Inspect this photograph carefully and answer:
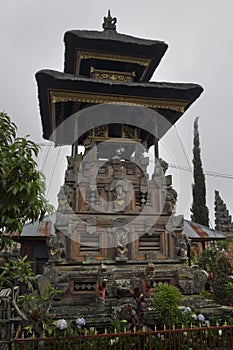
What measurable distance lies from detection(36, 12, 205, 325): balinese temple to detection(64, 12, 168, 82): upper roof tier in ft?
0.12

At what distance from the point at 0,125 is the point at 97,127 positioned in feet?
23.7

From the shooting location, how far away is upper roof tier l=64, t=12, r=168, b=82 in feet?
38.1

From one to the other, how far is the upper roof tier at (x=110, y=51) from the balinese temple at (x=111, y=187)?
36mm

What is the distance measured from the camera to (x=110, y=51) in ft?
39.4

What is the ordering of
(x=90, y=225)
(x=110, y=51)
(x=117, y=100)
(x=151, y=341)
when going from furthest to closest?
(x=110, y=51) < (x=117, y=100) < (x=90, y=225) < (x=151, y=341)

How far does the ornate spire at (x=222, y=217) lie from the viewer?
96.7 feet

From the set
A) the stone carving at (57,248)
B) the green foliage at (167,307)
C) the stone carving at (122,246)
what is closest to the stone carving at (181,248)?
the stone carving at (122,246)

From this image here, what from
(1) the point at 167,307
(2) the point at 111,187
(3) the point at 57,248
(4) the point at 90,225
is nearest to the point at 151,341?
(1) the point at 167,307

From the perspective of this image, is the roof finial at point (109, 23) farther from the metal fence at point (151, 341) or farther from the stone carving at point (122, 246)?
the metal fence at point (151, 341)

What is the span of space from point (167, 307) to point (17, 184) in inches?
191

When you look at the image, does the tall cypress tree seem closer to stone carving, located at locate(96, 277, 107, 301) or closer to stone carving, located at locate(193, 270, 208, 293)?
stone carving, located at locate(193, 270, 208, 293)

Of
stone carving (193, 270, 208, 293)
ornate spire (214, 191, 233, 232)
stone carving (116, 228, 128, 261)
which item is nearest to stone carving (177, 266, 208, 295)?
stone carving (193, 270, 208, 293)

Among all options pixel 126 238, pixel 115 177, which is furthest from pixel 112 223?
pixel 115 177

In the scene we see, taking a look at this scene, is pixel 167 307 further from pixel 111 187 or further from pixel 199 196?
pixel 199 196
